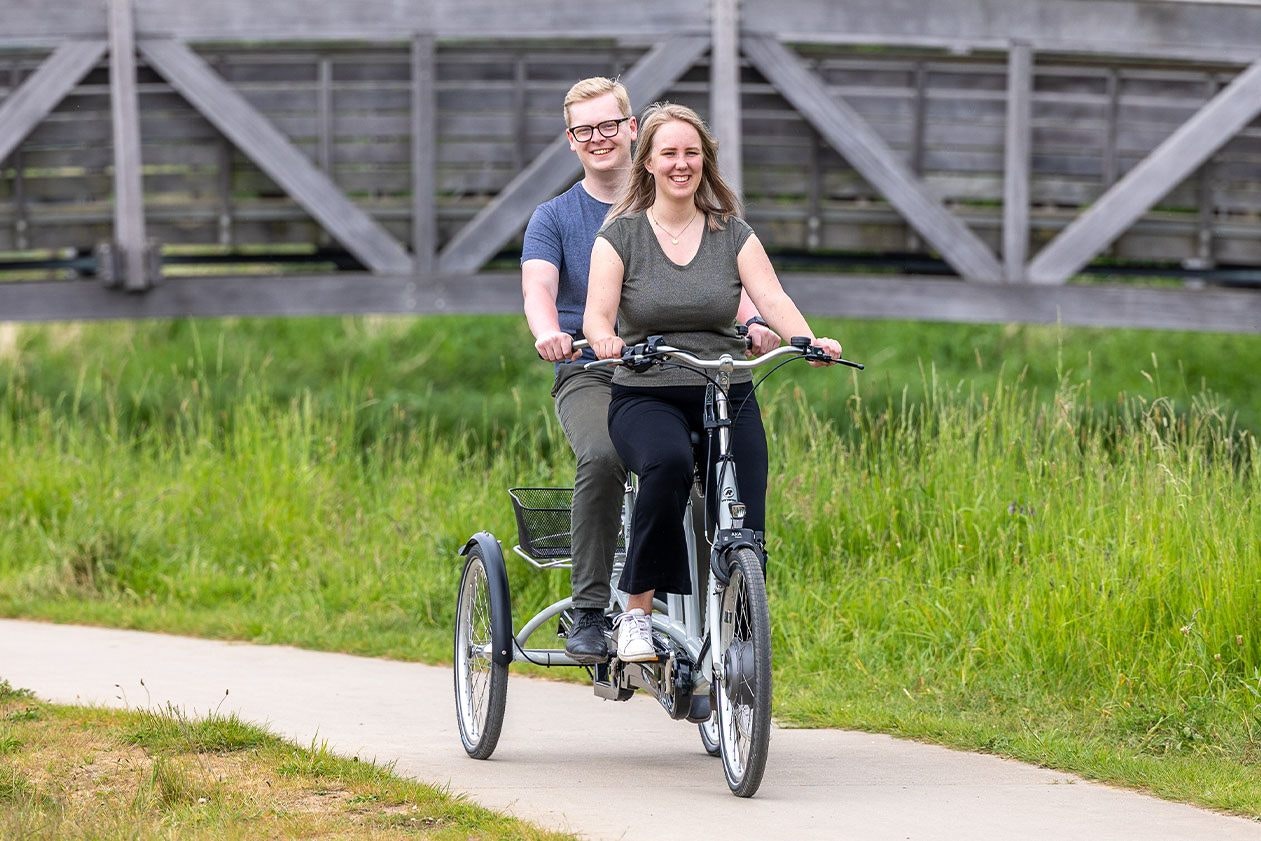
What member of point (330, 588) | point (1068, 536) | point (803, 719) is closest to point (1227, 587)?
point (1068, 536)

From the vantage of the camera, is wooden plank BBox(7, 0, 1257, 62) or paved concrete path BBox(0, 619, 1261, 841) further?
wooden plank BBox(7, 0, 1257, 62)

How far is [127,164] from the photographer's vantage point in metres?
14.3

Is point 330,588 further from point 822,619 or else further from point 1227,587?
point 1227,587

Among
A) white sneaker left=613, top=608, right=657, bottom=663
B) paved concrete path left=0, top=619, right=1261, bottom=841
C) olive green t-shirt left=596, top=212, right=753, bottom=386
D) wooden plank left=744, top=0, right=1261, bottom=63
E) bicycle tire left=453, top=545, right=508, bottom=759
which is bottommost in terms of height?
paved concrete path left=0, top=619, right=1261, bottom=841

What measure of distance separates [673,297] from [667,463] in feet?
1.68

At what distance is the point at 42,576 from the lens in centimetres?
960

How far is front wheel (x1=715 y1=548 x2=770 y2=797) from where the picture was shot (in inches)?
200

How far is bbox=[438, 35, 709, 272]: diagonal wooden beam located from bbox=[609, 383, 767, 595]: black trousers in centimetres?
860

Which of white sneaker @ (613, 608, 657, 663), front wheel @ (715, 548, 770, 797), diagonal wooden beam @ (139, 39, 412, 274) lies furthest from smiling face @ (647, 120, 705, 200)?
diagonal wooden beam @ (139, 39, 412, 274)

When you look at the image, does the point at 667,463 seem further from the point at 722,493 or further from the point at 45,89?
the point at 45,89

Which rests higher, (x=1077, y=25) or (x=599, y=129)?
(x=1077, y=25)

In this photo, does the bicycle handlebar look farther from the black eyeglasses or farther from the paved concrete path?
the paved concrete path

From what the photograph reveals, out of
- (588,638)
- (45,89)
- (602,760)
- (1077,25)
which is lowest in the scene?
(602,760)

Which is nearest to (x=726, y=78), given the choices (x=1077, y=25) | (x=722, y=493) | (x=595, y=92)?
(x=1077, y=25)
